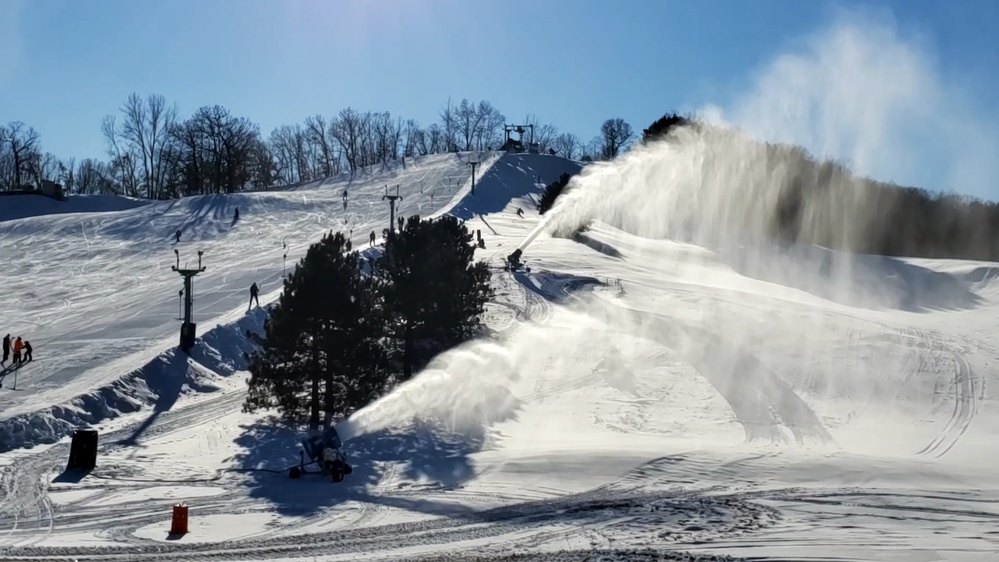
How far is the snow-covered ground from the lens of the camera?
53.2 feet

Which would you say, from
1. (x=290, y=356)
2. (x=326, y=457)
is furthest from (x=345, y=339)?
(x=326, y=457)

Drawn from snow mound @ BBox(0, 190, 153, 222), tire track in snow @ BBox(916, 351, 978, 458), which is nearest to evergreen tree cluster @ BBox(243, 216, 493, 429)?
tire track in snow @ BBox(916, 351, 978, 458)

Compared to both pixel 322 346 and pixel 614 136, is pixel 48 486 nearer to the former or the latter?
pixel 322 346

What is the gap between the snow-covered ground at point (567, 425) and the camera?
53.2ft

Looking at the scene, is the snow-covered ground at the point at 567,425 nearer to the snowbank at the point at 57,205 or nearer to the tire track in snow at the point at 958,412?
the tire track in snow at the point at 958,412

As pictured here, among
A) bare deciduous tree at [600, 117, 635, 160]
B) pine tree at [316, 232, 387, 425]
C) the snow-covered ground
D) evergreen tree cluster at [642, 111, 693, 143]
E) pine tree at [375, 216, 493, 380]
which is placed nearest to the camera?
the snow-covered ground

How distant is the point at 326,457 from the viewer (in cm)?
2164

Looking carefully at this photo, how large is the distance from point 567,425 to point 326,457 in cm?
976

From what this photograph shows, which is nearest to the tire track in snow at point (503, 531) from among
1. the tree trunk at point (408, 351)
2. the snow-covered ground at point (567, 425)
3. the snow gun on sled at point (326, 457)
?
the snow-covered ground at point (567, 425)

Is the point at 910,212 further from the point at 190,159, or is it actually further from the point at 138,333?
the point at 190,159

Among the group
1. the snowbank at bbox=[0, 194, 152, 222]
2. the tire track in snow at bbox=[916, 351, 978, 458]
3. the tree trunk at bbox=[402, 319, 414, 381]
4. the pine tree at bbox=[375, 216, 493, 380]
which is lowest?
the tire track in snow at bbox=[916, 351, 978, 458]

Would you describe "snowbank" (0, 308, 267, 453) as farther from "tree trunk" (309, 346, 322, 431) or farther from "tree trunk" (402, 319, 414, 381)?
"tree trunk" (309, 346, 322, 431)

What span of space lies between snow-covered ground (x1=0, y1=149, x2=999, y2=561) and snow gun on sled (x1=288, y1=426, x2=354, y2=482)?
1.25 ft

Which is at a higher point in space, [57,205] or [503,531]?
[57,205]
